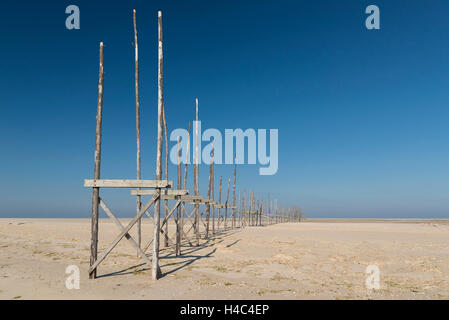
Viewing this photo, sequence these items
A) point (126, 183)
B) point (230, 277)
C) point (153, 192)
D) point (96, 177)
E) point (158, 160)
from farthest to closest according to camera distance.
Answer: point (153, 192)
point (158, 160)
point (230, 277)
point (96, 177)
point (126, 183)

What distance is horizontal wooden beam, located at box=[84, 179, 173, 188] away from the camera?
962 cm

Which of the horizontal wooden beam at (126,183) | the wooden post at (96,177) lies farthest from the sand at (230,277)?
the horizontal wooden beam at (126,183)

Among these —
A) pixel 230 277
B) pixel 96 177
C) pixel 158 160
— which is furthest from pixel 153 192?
pixel 230 277

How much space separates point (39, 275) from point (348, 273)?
10.4 metres

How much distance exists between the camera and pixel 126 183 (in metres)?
9.70

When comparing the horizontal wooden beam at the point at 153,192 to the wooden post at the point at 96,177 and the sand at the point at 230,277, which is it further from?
the wooden post at the point at 96,177

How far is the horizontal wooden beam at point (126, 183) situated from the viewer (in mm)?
9625

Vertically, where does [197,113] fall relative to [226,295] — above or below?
above

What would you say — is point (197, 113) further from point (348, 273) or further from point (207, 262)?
point (348, 273)

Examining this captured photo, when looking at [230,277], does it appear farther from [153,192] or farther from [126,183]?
[153,192]
